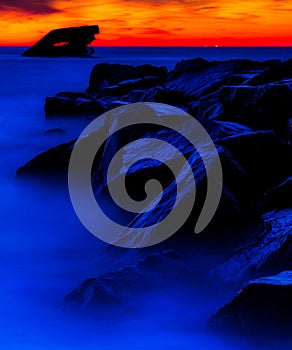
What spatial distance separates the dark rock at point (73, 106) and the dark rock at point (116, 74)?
206 centimetres

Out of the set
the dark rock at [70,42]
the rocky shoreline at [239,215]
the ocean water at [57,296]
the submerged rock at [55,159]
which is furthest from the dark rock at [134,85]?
the dark rock at [70,42]

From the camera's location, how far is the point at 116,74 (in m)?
17.0

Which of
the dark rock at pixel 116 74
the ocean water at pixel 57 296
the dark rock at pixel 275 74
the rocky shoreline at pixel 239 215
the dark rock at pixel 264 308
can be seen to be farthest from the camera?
the dark rock at pixel 116 74

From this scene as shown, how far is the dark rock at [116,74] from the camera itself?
16.1m

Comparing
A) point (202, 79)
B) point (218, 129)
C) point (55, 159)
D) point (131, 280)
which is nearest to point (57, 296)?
point (131, 280)

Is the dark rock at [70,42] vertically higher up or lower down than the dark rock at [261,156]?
higher up

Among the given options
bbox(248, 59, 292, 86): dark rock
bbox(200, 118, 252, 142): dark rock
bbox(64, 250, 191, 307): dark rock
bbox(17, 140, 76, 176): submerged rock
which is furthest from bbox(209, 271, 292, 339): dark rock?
bbox(248, 59, 292, 86): dark rock

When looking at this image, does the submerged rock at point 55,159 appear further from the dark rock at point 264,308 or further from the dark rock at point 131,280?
the dark rock at point 264,308

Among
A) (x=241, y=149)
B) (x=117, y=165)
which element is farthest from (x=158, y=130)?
(x=241, y=149)

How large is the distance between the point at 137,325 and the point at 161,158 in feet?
6.68

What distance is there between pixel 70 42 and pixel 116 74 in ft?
115

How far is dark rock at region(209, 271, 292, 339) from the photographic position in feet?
9.84

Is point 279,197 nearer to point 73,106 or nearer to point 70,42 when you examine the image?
point 73,106

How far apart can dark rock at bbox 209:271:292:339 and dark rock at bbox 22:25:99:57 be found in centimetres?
4823
